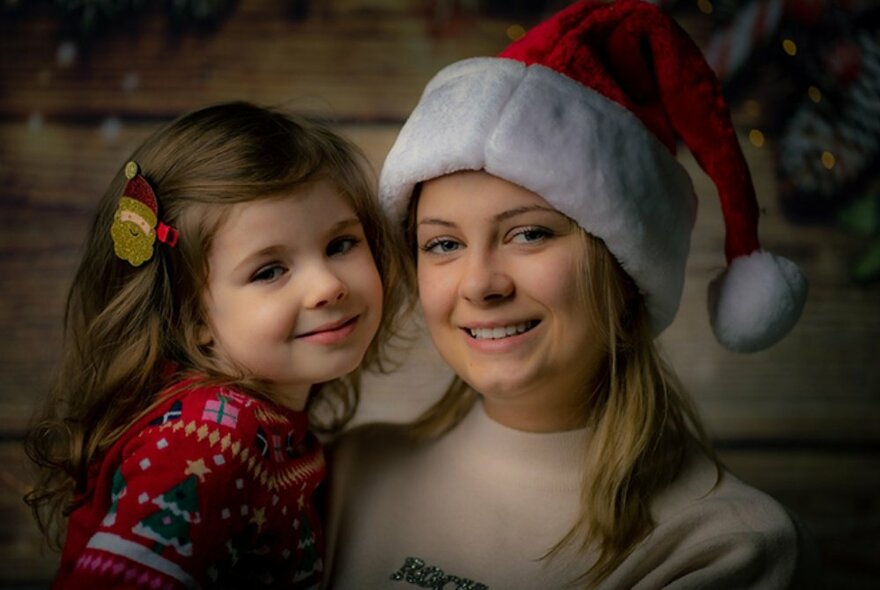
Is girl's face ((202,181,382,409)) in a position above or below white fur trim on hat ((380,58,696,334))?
below

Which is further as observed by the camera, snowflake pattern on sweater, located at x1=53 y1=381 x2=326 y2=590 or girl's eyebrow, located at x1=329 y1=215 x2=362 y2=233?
girl's eyebrow, located at x1=329 y1=215 x2=362 y2=233

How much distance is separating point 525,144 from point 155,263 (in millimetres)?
551

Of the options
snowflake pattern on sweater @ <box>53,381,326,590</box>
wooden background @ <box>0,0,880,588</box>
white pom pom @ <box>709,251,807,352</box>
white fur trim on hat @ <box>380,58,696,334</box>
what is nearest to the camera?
snowflake pattern on sweater @ <box>53,381,326,590</box>

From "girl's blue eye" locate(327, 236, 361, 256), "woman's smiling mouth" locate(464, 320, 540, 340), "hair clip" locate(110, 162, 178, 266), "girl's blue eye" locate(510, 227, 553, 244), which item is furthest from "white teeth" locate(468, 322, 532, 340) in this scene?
"hair clip" locate(110, 162, 178, 266)

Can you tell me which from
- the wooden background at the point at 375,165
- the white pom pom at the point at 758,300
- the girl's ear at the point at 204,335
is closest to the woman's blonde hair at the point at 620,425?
the white pom pom at the point at 758,300

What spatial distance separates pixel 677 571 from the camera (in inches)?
55.5

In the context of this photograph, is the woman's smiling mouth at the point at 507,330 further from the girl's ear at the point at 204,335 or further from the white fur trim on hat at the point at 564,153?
the girl's ear at the point at 204,335

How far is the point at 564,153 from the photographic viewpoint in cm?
139

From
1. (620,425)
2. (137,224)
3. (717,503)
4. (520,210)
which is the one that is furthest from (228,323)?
(717,503)

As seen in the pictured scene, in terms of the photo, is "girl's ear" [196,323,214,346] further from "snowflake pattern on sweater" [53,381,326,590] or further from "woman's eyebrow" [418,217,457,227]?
"woman's eyebrow" [418,217,457,227]

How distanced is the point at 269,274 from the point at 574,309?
428 millimetres

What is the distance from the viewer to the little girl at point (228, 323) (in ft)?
4.58

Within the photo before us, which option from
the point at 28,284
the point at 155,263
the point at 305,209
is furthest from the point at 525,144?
the point at 28,284

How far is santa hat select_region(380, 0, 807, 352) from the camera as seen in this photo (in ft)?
4.60
